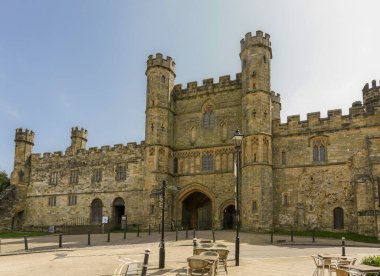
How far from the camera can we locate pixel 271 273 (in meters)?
11.3

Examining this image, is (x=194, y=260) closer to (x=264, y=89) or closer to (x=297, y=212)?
(x=297, y=212)

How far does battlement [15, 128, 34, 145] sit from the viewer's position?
44963 mm

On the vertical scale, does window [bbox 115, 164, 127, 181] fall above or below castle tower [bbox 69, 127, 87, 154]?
below

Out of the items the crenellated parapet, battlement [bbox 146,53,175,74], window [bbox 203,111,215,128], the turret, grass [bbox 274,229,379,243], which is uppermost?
battlement [bbox 146,53,175,74]

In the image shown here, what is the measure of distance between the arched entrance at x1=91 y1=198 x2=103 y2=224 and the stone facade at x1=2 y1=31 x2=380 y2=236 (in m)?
0.10

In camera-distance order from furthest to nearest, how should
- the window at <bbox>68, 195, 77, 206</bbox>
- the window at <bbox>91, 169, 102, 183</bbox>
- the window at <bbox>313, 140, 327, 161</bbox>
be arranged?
the window at <bbox>68, 195, 77, 206</bbox> < the window at <bbox>91, 169, 102, 183</bbox> < the window at <bbox>313, 140, 327, 161</bbox>

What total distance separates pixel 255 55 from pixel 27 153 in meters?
29.4

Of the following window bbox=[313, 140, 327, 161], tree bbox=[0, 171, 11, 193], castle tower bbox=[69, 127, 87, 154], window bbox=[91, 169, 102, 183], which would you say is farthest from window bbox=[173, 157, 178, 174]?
tree bbox=[0, 171, 11, 193]

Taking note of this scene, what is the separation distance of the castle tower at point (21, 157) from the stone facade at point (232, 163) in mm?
4335

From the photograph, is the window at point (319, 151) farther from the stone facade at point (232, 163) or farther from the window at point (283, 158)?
the window at point (283, 158)

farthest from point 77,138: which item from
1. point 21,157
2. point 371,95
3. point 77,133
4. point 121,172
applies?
point 371,95

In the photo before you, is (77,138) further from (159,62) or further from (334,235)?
(334,235)

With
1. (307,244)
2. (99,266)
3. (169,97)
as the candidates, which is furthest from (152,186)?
(99,266)

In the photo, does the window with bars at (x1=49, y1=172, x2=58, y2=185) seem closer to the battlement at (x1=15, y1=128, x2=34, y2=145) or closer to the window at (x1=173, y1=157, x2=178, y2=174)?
the battlement at (x1=15, y1=128, x2=34, y2=145)
